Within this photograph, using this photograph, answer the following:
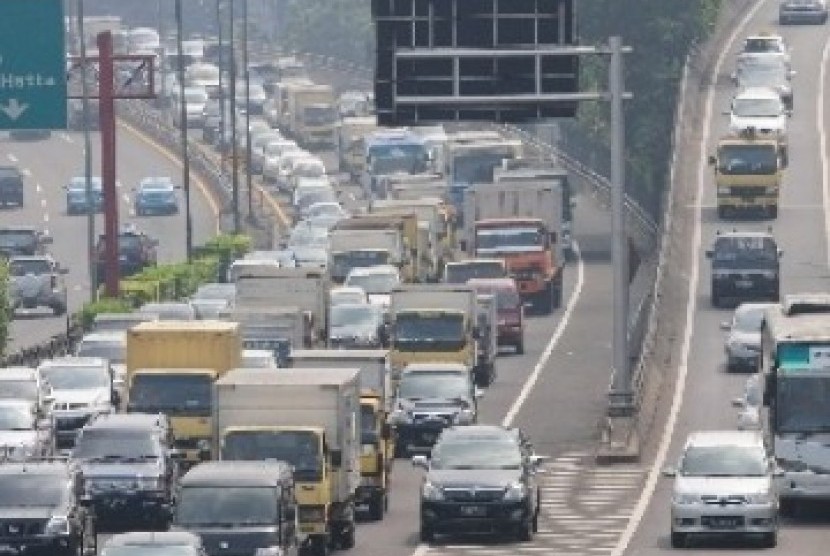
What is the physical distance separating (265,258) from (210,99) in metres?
80.6

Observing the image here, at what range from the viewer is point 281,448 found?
59.0 metres

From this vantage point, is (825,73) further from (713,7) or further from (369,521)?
(369,521)

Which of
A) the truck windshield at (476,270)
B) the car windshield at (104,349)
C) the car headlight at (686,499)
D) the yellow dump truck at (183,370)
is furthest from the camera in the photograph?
the truck windshield at (476,270)

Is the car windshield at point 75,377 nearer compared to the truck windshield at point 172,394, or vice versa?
the truck windshield at point 172,394

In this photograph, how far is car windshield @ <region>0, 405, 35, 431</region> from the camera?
2648 inches

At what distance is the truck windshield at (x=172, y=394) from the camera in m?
68.1

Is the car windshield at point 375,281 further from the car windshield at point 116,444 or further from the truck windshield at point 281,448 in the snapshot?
the truck windshield at point 281,448

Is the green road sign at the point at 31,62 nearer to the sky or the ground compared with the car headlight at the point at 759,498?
nearer to the sky

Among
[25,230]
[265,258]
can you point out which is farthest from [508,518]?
[25,230]

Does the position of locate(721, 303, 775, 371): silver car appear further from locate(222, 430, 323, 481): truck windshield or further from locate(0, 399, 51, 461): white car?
locate(222, 430, 323, 481): truck windshield

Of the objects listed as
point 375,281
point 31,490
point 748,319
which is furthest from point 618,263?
point 31,490

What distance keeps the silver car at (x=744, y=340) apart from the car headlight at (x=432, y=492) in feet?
89.0

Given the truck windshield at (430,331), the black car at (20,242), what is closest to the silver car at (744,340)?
the truck windshield at (430,331)

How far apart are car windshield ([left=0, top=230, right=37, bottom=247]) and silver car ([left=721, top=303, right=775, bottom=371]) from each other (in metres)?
37.1
